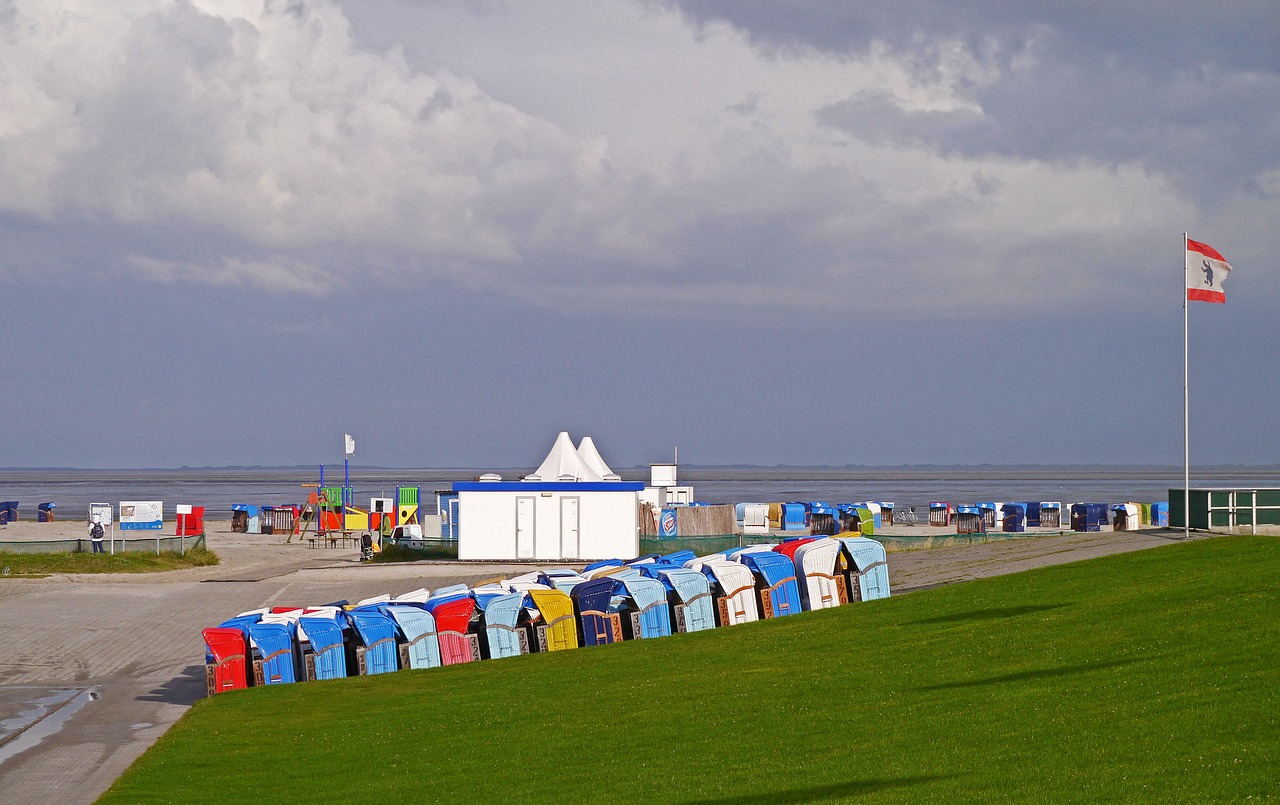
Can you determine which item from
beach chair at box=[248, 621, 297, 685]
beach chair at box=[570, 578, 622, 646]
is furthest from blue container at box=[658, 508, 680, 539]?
beach chair at box=[248, 621, 297, 685]

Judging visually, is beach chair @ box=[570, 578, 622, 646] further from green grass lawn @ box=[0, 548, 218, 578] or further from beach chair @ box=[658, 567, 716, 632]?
green grass lawn @ box=[0, 548, 218, 578]

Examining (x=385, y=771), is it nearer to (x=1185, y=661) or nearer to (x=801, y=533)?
(x=1185, y=661)

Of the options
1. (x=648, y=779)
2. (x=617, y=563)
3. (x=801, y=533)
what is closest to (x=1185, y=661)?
(x=648, y=779)

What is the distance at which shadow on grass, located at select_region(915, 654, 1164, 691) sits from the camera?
36.4 feet

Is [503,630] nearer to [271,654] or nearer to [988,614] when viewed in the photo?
[271,654]

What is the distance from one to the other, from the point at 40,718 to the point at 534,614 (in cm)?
711

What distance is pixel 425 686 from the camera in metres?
16.0

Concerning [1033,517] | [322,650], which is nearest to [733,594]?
[322,650]

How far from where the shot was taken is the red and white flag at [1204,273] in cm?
2342

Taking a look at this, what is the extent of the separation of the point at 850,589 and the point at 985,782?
13.0 metres

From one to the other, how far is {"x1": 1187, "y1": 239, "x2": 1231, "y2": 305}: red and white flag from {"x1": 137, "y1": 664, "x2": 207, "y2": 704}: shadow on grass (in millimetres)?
19181

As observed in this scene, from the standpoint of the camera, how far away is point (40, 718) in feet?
49.4

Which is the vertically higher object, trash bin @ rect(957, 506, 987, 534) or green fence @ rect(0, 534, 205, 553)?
green fence @ rect(0, 534, 205, 553)

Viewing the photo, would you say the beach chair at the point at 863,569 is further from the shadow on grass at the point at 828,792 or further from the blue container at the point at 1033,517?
the blue container at the point at 1033,517
